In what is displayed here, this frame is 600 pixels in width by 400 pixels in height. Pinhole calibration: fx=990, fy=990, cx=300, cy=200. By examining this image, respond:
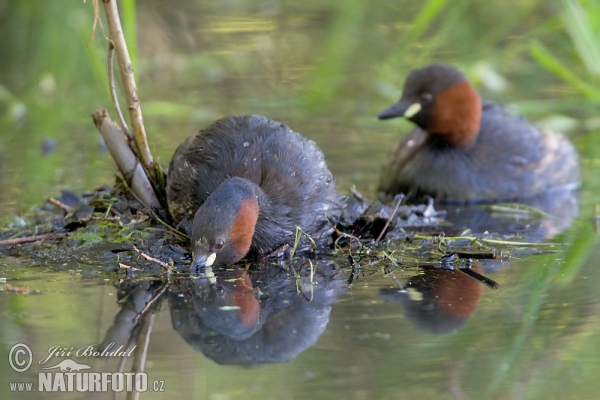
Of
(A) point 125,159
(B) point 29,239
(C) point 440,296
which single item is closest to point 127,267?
(B) point 29,239

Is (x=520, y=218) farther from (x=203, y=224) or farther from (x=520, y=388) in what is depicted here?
(x=520, y=388)

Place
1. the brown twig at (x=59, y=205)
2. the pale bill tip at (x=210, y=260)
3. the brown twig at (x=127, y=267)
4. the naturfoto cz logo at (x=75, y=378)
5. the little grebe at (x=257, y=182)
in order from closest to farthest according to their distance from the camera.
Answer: the naturfoto cz logo at (x=75, y=378), the pale bill tip at (x=210, y=260), the brown twig at (x=127, y=267), the little grebe at (x=257, y=182), the brown twig at (x=59, y=205)

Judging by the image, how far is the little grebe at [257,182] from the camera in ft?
18.0


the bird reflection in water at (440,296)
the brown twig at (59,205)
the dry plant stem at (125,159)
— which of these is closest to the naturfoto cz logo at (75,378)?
the bird reflection in water at (440,296)

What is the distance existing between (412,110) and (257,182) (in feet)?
7.96

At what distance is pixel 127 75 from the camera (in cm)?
592

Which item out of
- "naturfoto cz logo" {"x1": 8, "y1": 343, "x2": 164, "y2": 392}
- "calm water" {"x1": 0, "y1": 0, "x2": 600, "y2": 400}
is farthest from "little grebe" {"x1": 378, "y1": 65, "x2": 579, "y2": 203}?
"naturfoto cz logo" {"x1": 8, "y1": 343, "x2": 164, "y2": 392}

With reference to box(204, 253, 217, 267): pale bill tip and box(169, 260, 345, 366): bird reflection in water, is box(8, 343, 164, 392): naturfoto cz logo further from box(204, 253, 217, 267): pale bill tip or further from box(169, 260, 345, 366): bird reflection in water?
box(204, 253, 217, 267): pale bill tip

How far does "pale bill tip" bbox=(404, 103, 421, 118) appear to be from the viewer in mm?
7793

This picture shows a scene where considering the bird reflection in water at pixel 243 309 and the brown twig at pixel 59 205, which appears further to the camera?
the brown twig at pixel 59 205

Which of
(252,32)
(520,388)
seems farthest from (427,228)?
(252,32)

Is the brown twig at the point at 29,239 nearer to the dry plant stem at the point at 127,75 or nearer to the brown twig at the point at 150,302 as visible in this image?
the dry plant stem at the point at 127,75
